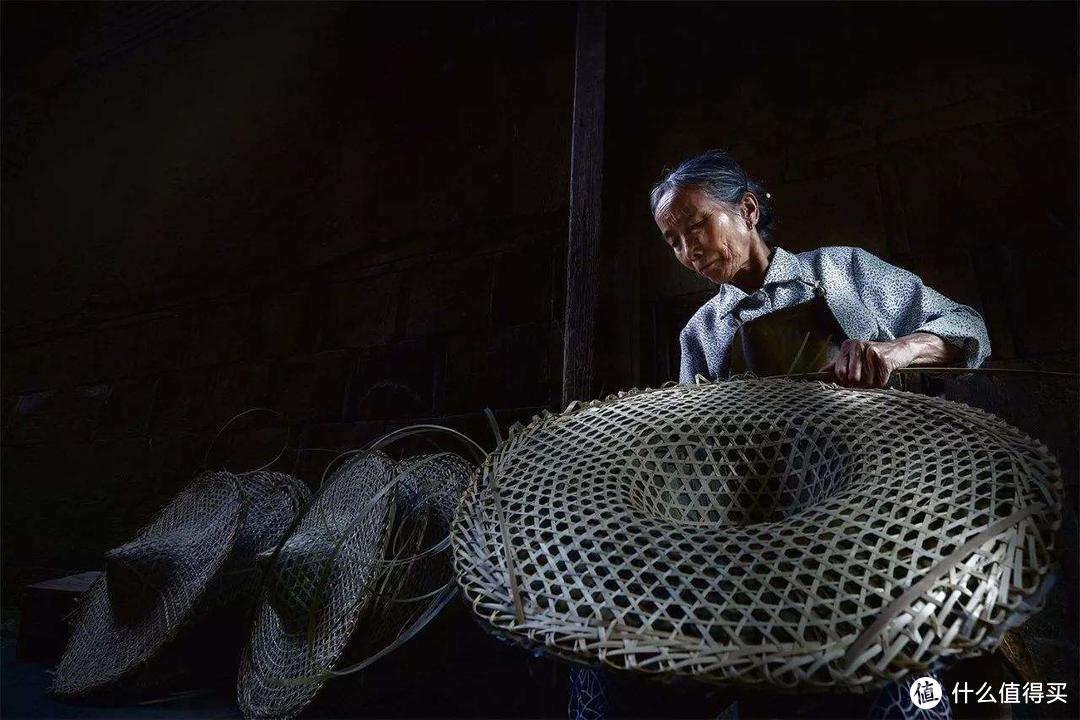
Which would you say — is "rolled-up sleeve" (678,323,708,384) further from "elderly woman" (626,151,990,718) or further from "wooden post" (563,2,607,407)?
"wooden post" (563,2,607,407)

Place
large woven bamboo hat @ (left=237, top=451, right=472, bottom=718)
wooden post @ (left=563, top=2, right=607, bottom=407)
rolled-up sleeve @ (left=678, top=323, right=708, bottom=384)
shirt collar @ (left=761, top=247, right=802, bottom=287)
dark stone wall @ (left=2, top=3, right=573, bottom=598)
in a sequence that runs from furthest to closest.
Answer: dark stone wall @ (left=2, top=3, right=573, bottom=598)
wooden post @ (left=563, top=2, right=607, bottom=407)
rolled-up sleeve @ (left=678, top=323, right=708, bottom=384)
shirt collar @ (left=761, top=247, right=802, bottom=287)
large woven bamboo hat @ (left=237, top=451, right=472, bottom=718)

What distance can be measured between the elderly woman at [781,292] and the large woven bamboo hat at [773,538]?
0.68 feet

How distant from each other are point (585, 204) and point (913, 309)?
0.90m

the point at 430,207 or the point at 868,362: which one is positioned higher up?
the point at 430,207

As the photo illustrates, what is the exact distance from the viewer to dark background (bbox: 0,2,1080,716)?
62.2 inches

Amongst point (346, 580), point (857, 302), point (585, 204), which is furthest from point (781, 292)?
point (346, 580)

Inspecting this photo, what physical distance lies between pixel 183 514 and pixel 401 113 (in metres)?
1.91

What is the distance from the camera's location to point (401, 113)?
2557 mm

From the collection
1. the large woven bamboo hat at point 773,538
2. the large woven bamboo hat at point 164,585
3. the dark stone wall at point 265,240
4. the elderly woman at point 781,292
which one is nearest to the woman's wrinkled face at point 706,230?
the elderly woman at point 781,292

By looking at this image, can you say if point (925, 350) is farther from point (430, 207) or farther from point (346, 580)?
point (430, 207)

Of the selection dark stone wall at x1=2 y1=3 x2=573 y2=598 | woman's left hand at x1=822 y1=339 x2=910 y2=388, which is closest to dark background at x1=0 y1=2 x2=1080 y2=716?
dark stone wall at x1=2 y1=3 x2=573 y2=598

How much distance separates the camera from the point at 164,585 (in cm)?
134

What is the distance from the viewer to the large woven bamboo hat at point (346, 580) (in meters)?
1.07

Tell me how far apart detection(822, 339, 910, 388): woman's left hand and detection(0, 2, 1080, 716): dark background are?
250 millimetres
